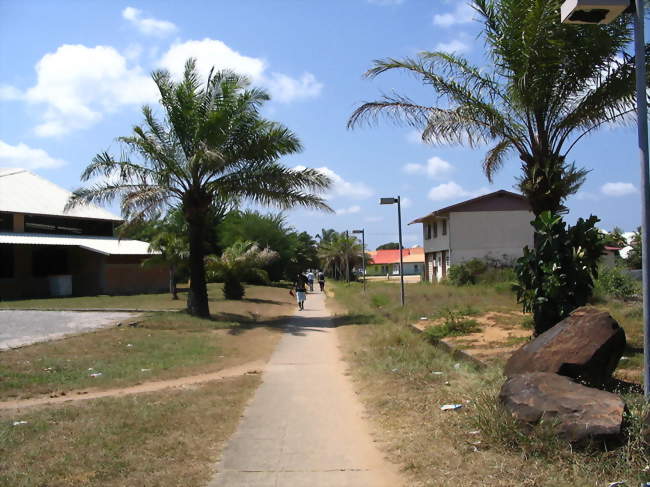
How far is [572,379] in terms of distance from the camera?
6395 mm

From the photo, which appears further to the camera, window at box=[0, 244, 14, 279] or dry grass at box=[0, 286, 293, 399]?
window at box=[0, 244, 14, 279]

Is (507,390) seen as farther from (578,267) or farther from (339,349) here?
(339,349)

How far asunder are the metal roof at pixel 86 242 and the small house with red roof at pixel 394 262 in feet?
181

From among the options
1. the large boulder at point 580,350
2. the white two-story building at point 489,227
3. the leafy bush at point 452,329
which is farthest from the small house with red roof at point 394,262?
the large boulder at point 580,350

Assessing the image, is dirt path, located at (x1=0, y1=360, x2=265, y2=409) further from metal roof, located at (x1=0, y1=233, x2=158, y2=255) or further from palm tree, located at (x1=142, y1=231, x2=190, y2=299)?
palm tree, located at (x1=142, y1=231, x2=190, y2=299)

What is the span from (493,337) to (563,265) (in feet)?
10.5

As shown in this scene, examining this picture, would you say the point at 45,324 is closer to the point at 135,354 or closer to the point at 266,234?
the point at 135,354

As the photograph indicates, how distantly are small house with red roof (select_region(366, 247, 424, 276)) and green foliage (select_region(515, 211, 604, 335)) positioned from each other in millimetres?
74360

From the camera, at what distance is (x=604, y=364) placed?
22.7 feet

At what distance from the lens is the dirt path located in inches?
310

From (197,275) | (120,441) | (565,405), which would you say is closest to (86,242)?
(197,275)

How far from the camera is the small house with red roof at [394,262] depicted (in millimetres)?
88875

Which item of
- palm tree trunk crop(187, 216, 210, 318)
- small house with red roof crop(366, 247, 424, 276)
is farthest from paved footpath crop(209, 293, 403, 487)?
small house with red roof crop(366, 247, 424, 276)

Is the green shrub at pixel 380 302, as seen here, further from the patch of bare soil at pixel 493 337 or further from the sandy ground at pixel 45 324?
the sandy ground at pixel 45 324
